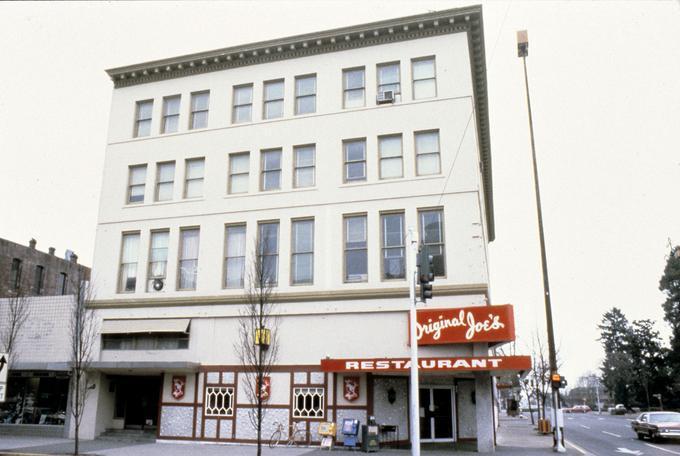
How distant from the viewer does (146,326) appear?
81.7 feet

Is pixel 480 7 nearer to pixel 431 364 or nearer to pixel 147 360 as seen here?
pixel 431 364

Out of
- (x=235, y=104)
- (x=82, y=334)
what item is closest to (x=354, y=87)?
(x=235, y=104)

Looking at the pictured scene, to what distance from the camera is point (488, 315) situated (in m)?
20.5

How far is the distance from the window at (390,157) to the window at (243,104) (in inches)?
258

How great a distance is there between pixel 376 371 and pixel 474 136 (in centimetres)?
1013

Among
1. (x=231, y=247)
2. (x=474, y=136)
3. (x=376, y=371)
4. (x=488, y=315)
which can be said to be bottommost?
(x=376, y=371)

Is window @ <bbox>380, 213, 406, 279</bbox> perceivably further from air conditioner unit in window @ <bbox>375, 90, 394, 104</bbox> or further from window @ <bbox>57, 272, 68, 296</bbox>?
window @ <bbox>57, 272, 68, 296</bbox>

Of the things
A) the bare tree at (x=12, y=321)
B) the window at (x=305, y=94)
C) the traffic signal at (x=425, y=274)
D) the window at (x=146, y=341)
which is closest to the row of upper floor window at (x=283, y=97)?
the window at (x=305, y=94)

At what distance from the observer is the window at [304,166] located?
2533 cm

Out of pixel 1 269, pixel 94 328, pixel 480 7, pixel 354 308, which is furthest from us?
pixel 1 269

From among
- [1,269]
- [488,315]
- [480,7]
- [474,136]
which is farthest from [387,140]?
[1,269]

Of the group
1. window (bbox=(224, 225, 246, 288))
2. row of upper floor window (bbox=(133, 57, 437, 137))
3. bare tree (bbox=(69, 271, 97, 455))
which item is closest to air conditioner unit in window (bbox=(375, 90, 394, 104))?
row of upper floor window (bbox=(133, 57, 437, 137))

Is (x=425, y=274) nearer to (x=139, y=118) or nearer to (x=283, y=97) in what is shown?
(x=283, y=97)

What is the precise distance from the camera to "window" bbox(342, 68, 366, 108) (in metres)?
25.6
